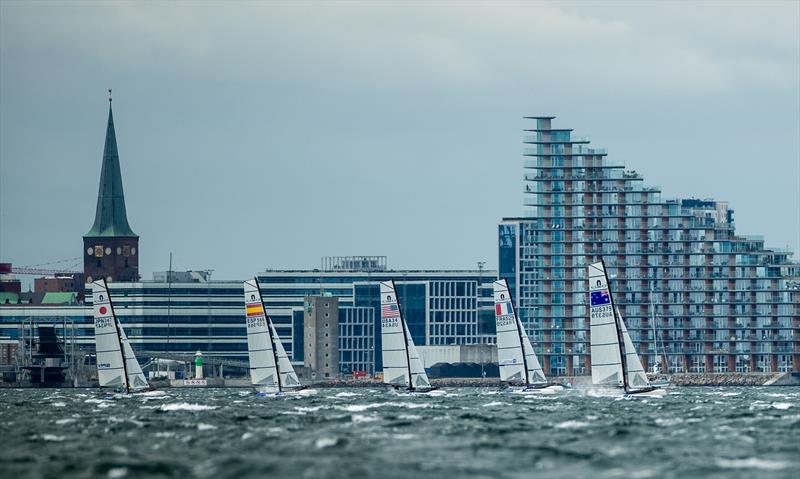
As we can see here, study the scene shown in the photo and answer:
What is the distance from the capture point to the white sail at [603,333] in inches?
4759

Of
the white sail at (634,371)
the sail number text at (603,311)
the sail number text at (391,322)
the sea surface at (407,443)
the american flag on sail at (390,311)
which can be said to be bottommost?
the sea surface at (407,443)

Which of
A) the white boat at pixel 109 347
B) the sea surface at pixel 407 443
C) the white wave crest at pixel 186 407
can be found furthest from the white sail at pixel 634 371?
the white boat at pixel 109 347

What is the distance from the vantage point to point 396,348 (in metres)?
151

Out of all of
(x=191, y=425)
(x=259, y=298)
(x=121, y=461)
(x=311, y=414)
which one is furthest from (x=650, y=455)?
(x=259, y=298)

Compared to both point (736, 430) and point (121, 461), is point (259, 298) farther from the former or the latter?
point (121, 461)

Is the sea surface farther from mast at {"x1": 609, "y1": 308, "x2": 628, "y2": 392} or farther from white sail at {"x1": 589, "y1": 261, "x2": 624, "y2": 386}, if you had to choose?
white sail at {"x1": 589, "y1": 261, "x2": 624, "y2": 386}

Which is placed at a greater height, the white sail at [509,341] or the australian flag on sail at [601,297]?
the australian flag on sail at [601,297]

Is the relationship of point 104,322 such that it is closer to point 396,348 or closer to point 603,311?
point 396,348

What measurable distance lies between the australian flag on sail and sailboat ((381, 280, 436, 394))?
30.8 metres

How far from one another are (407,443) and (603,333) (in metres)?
48.2

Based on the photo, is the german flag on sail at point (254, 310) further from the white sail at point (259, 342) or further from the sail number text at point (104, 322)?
the sail number text at point (104, 322)

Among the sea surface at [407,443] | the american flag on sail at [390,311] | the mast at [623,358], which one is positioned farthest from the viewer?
the american flag on sail at [390,311]

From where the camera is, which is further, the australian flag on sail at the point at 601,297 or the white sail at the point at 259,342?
the white sail at the point at 259,342

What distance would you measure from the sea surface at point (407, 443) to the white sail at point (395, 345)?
117 ft
